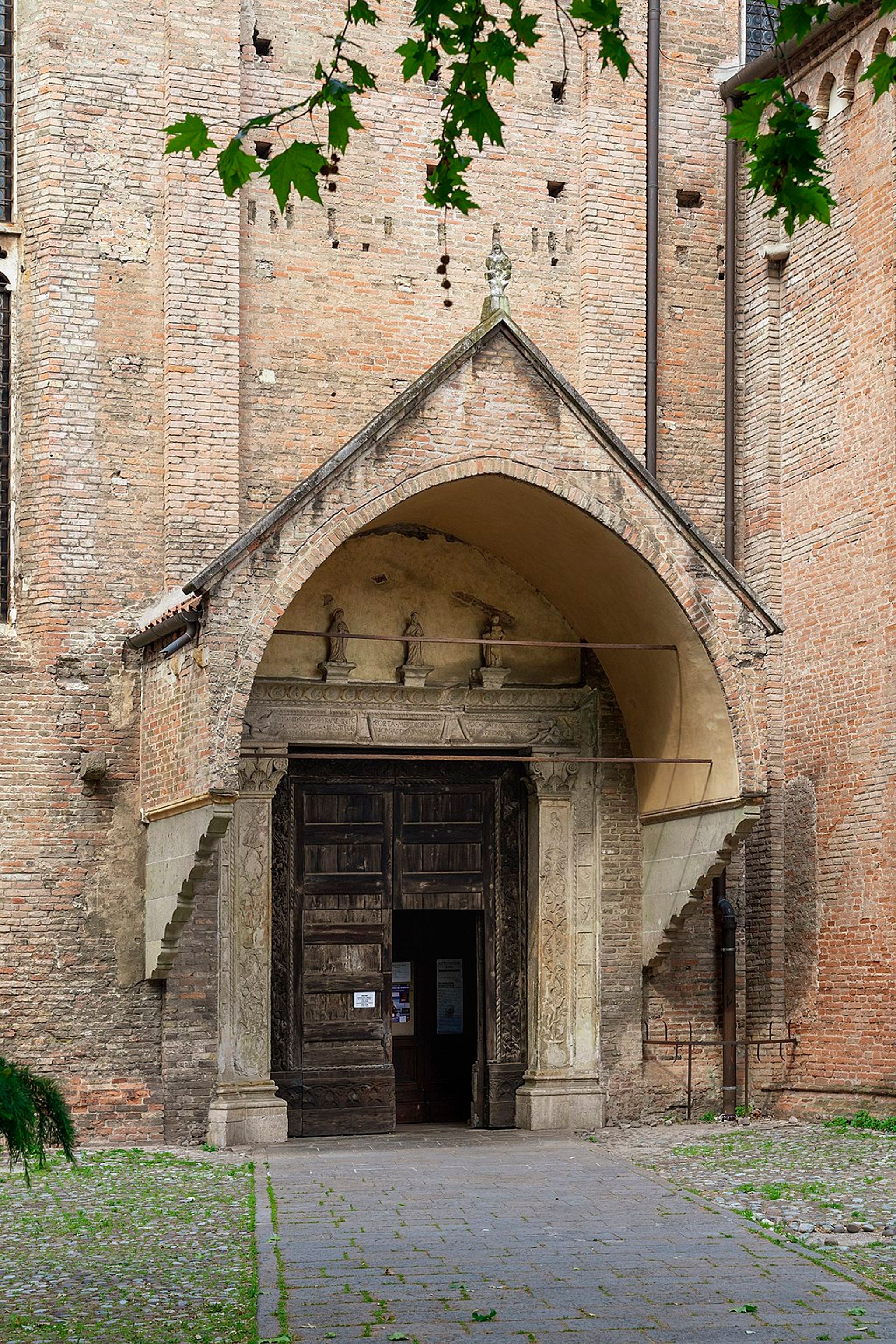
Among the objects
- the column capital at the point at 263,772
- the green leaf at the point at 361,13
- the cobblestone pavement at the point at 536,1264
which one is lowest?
the cobblestone pavement at the point at 536,1264

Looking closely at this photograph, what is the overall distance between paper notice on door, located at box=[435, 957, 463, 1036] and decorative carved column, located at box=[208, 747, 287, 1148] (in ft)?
7.34

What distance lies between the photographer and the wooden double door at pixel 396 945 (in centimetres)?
1450

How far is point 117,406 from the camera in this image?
14.2 m

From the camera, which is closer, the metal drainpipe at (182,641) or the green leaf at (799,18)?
the green leaf at (799,18)

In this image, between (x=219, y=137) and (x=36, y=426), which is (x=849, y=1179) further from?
(x=219, y=137)

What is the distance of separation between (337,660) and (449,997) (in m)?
3.52

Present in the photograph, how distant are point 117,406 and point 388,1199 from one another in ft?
22.3

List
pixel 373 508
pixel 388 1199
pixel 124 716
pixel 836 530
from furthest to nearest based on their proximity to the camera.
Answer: pixel 836 530 < pixel 124 716 < pixel 373 508 < pixel 388 1199

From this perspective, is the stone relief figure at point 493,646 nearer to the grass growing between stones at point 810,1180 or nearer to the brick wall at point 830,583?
the brick wall at point 830,583

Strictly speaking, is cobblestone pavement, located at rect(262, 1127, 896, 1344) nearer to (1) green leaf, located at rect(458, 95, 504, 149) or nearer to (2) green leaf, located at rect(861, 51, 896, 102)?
(1) green leaf, located at rect(458, 95, 504, 149)

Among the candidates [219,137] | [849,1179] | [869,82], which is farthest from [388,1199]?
[869,82]

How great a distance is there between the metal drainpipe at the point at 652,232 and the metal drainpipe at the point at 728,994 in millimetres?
3898

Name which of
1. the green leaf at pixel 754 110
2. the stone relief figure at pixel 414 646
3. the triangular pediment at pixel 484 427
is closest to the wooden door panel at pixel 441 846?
the stone relief figure at pixel 414 646

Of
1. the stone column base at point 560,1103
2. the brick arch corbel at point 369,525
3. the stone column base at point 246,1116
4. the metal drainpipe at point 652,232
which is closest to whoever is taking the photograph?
the brick arch corbel at point 369,525
